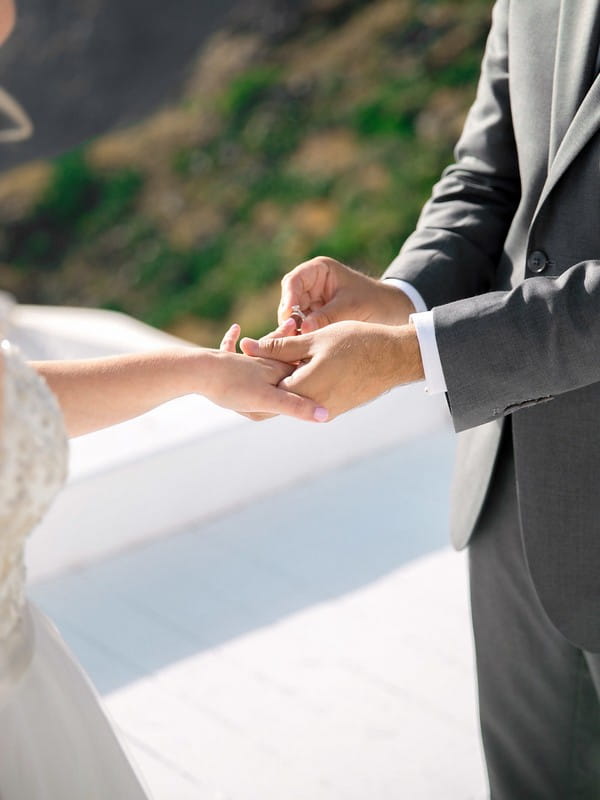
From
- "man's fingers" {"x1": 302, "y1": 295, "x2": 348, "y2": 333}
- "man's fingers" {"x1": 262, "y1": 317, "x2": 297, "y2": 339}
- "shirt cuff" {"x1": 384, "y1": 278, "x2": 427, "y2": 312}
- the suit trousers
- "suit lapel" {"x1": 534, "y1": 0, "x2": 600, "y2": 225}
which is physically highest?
"suit lapel" {"x1": 534, "y1": 0, "x2": 600, "y2": 225}

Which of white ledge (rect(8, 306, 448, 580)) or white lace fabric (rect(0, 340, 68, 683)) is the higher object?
white lace fabric (rect(0, 340, 68, 683))

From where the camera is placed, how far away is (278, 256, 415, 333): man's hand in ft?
5.46

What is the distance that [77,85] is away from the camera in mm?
9750

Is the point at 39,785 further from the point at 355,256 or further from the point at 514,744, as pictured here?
the point at 355,256

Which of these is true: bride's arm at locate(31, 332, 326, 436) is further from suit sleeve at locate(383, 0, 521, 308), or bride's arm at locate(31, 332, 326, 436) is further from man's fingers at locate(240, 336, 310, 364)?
suit sleeve at locate(383, 0, 521, 308)

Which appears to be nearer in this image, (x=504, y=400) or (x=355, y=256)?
(x=504, y=400)

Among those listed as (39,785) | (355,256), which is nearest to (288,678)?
(39,785)

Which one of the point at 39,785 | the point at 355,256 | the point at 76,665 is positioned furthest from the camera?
the point at 355,256

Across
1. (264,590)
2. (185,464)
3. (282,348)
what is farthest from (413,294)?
(185,464)

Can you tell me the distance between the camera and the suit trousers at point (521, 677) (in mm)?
1587

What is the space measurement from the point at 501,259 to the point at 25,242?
27.6ft

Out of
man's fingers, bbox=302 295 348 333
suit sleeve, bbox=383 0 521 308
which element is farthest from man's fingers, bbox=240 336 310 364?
suit sleeve, bbox=383 0 521 308

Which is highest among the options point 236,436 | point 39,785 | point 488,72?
point 488,72

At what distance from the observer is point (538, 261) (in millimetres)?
1460
